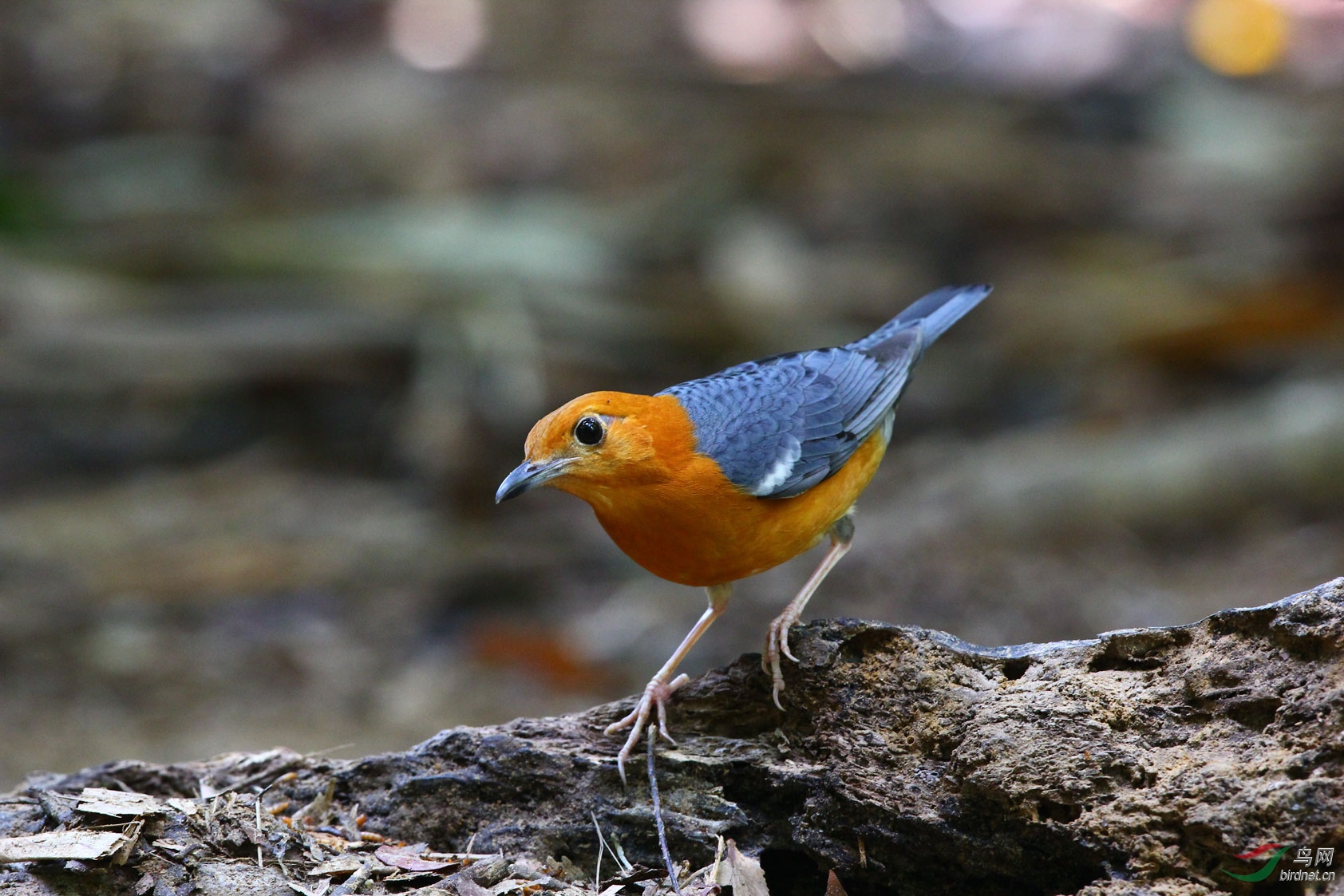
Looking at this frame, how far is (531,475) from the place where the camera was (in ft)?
13.3

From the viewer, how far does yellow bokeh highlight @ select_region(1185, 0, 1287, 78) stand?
12.8m

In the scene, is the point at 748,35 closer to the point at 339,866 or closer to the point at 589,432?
A: the point at 589,432

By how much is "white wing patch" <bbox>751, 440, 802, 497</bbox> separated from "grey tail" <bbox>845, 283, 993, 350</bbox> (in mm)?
1036

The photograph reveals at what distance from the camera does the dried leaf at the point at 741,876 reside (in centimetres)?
338

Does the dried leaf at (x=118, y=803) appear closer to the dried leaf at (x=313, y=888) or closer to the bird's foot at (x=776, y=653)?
the dried leaf at (x=313, y=888)

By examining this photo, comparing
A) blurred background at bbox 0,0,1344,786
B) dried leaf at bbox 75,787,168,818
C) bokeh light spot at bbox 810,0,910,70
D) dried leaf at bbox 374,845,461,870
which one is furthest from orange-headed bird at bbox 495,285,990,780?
bokeh light spot at bbox 810,0,910,70

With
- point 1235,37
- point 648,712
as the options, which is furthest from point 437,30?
point 648,712

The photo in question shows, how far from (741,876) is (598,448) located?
1467 millimetres

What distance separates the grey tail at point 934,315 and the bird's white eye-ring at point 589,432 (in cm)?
175

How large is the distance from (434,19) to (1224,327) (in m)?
9.41

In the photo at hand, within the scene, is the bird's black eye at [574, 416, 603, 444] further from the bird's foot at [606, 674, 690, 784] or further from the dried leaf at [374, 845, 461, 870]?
the dried leaf at [374, 845, 461, 870]

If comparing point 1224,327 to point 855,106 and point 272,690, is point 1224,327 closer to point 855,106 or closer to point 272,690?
point 855,106

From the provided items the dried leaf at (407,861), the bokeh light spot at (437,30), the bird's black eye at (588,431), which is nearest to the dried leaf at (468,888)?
the dried leaf at (407,861)

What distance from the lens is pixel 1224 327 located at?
9992 millimetres
